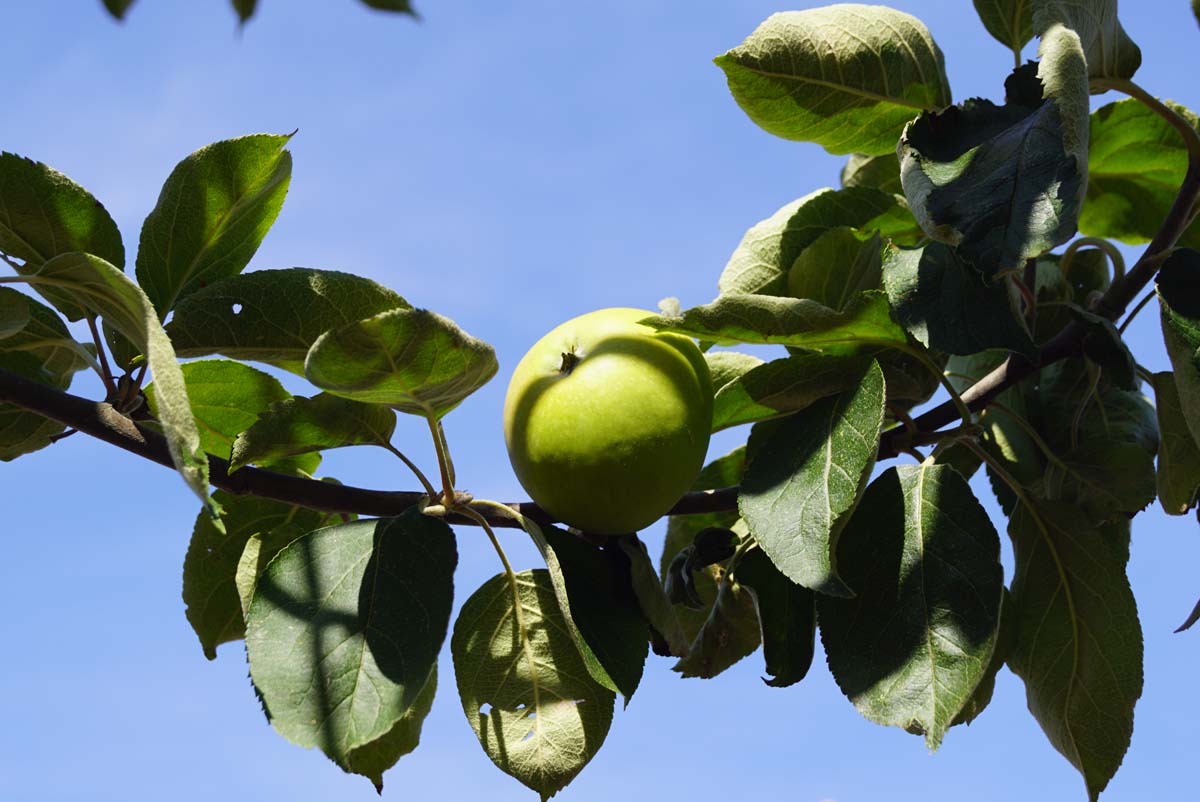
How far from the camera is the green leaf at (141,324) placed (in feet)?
2.77

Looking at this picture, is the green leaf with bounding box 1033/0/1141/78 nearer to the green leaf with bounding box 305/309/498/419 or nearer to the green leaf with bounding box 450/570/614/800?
the green leaf with bounding box 305/309/498/419

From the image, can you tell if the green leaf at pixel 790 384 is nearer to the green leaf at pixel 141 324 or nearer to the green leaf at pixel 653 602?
the green leaf at pixel 653 602

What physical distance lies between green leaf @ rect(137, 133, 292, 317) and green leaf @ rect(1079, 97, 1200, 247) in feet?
3.18

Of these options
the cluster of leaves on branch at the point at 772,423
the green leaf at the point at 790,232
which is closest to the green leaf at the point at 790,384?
the cluster of leaves on branch at the point at 772,423

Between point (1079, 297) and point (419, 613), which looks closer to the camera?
point (419, 613)

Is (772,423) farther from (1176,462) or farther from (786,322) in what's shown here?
(1176,462)

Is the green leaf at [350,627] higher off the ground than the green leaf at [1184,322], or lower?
lower

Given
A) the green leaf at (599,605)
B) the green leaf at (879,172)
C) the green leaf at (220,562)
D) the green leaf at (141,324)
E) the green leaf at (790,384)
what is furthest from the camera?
the green leaf at (879,172)

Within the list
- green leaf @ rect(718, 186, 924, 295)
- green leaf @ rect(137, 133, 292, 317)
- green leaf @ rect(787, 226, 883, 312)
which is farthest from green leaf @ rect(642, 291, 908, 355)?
green leaf @ rect(137, 133, 292, 317)

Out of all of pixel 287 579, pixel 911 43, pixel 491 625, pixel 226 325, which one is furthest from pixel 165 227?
pixel 911 43

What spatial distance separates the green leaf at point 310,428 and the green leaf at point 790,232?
456 millimetres

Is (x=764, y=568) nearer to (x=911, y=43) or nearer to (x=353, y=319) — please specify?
(x=353, y=319)

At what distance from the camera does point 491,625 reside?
1.17 metres

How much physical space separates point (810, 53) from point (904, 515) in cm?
52
